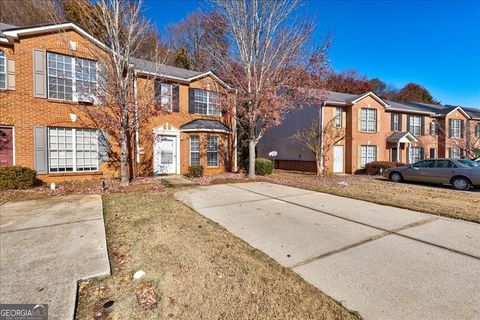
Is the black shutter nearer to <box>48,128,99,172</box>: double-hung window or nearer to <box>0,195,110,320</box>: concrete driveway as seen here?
<box>48,128,99,172</box>: double-hung window

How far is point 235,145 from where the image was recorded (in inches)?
608

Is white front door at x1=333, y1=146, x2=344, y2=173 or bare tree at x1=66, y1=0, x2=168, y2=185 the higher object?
bare tree at x1=66, y1=0, x2=168, y2=185

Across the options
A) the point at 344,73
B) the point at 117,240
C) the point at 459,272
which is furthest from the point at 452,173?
the point at 344,73

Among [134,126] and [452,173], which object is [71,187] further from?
[452,173]

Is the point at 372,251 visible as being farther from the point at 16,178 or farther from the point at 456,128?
the point at 456,128

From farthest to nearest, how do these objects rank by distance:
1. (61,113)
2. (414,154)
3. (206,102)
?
(414,154), (206,102), (61,113)

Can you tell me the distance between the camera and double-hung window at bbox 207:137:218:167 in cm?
1427

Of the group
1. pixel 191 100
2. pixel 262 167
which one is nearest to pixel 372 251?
pixel 262 167

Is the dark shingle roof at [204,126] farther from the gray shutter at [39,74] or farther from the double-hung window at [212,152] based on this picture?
the gray shutter at [39,74]

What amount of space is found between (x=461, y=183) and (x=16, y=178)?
18.6 meters

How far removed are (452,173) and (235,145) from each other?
1128cm

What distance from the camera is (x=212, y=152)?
14.5 metres

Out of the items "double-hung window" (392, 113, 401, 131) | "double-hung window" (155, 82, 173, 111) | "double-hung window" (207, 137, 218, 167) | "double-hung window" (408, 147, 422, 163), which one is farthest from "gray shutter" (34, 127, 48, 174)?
"double-hung window" (408, 147, 422, 163)

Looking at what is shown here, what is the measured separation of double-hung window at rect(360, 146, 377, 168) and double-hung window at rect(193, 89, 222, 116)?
470 inches
